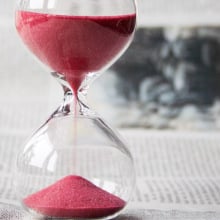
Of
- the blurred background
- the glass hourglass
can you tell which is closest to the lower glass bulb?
the glass hourglass

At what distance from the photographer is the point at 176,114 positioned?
1711 mm

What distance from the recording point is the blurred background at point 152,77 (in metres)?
1.70

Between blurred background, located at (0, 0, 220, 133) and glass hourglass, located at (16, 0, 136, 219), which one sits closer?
glass hourglass, located at (16, 0, 136, 219)

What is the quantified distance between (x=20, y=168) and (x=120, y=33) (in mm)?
245

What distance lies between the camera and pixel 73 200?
1.00 meters

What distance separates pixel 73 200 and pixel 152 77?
816mm

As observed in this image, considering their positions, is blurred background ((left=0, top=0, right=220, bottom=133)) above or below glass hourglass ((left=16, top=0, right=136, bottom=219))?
above

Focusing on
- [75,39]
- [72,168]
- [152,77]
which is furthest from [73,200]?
[152,77]

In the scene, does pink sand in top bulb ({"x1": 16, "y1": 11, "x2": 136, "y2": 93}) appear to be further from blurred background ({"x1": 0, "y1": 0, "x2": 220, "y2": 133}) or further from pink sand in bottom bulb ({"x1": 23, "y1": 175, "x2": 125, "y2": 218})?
blurred background ({"x1": 0, "y1": 0, "x2": 220, "y2": 133})

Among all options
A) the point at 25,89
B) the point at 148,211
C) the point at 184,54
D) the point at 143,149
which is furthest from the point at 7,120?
the point at 148,211

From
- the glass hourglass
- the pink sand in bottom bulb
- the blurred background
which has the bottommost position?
the pink sand in bottom bulb

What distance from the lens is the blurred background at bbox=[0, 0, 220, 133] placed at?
5.57 feet

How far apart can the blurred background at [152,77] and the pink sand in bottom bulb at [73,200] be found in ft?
2.07

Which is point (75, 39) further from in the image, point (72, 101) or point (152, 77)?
point (152, 77)
